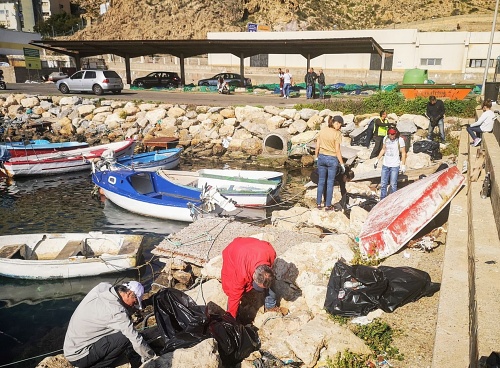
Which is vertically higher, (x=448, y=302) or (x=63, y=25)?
(x=63, y=25)

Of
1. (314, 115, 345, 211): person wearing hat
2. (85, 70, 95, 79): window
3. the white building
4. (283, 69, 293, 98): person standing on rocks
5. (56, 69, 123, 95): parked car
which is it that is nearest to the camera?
(314, 115, 345, 211): person wearing hat

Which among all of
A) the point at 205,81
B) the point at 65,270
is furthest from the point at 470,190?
the point at 205,81

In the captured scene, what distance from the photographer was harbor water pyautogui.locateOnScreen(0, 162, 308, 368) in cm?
805

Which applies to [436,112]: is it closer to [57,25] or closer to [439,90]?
[439,90]

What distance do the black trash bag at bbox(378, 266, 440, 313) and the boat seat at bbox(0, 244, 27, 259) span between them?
847 centimetres

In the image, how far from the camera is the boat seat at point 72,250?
10039mm

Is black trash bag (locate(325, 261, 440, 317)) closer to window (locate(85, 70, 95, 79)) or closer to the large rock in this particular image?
the large rock

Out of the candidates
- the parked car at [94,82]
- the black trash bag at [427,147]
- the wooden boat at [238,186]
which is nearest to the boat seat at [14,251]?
the wooden boat at [238,186]

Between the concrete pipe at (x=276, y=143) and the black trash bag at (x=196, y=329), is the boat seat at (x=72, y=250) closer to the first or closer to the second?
the black trash bag at (x=196, y=329)

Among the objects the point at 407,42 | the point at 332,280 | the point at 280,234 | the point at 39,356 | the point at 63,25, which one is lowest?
the point at 39,356

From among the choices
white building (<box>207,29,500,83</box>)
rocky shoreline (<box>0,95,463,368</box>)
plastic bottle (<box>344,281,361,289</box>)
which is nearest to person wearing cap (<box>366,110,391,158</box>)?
rocky shoreline (<box>0,95,463,368</box>)

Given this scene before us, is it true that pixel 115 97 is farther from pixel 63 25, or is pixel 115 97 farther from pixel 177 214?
pixel 63 25

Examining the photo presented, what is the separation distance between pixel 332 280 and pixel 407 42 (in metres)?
39.4

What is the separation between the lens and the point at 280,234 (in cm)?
946
